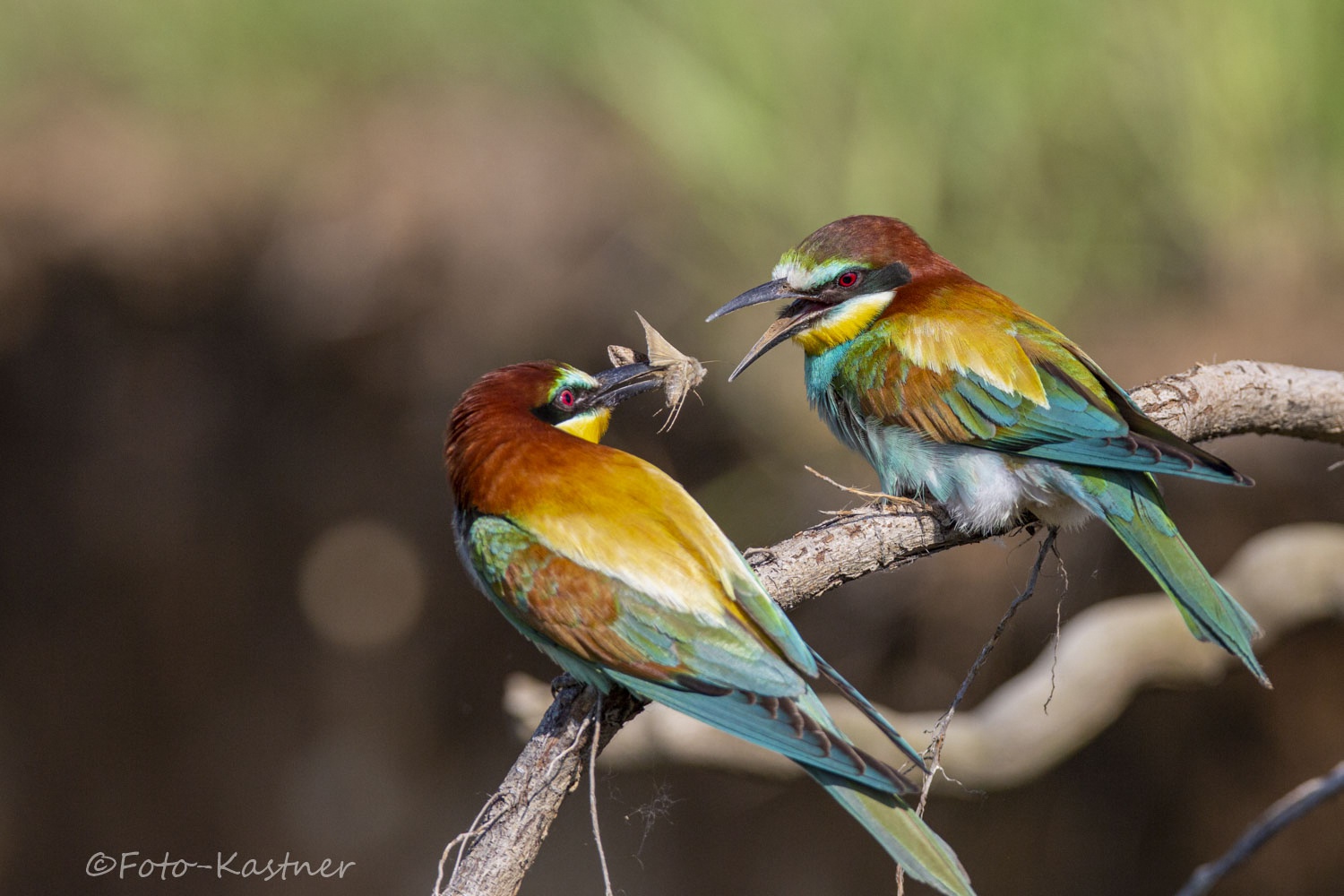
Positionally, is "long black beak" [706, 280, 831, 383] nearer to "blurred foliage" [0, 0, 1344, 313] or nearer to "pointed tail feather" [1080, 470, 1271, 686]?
"pointed tail feather" [1080, 470, 1271, 686]

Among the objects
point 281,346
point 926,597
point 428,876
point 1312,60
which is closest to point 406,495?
point 281,346

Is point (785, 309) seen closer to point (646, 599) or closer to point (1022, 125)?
point (646, 599)

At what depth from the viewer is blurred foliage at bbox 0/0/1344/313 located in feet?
10.3

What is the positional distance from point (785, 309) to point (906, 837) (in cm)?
112

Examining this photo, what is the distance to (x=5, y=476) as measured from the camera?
3803 millimetres

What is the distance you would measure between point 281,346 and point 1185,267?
101 inches

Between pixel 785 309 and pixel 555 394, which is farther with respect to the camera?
pixel 785 309

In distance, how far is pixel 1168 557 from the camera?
182 centimetres

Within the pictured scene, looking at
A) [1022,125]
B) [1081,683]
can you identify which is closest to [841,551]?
[1081,683]

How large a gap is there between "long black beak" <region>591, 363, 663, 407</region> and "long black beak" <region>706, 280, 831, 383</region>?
22cm

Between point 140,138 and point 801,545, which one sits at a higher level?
point 140,138

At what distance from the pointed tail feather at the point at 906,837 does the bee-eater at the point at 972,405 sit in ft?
1.77

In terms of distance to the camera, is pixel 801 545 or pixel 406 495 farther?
pixel 406 495

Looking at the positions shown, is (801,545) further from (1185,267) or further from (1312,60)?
(1312,60)
